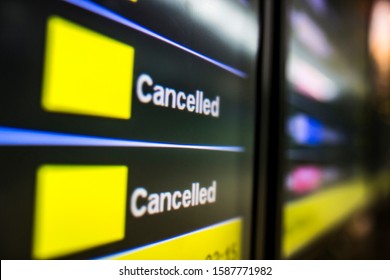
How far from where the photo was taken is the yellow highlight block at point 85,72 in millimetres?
866

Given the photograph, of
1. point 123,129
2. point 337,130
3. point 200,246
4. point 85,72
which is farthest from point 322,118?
point 85,72

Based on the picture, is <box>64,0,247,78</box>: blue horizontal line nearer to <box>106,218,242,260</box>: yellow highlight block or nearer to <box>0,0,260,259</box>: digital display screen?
<box>0,0,260,259</box>: digital display screen

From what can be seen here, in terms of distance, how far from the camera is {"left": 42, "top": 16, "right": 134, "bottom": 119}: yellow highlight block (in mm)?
866

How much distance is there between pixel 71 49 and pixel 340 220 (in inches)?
83.2

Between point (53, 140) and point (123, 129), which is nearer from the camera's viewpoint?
point (53, 140)

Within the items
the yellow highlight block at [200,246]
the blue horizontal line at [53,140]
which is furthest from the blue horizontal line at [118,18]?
the yellow highlight block at [200,246]

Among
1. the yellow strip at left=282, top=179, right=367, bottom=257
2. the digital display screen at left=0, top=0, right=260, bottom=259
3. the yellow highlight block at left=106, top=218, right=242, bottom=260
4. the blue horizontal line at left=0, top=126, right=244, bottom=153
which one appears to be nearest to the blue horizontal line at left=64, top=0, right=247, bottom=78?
the digital display screen at left=0, top=0, right=260, bottom=259

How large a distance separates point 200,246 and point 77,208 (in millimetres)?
499

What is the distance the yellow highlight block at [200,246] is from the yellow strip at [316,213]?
0.31 metres

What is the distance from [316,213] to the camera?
2156mm

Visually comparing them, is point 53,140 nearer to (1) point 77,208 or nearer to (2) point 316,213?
(1) point 77,208

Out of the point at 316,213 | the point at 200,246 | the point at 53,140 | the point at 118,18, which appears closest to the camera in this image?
the point at 53,140
